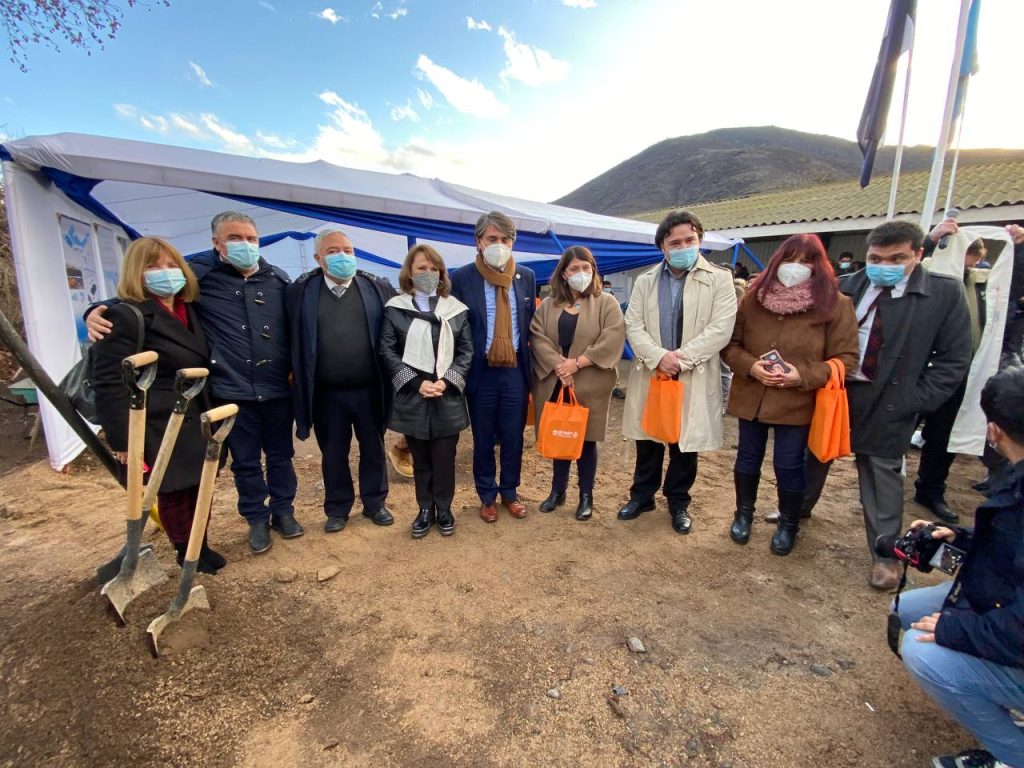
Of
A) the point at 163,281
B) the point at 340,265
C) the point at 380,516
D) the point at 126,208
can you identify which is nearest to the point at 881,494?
the point at 380,516

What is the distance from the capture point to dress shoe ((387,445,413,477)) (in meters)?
3.82

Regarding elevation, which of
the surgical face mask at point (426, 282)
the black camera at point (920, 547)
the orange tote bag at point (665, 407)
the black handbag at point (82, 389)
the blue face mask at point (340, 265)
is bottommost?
the black camera at point (920, 547)

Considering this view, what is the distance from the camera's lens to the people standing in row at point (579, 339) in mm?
2775

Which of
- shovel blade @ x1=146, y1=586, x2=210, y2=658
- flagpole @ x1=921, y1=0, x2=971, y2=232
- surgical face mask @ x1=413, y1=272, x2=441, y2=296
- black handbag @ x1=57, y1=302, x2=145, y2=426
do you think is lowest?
shovel blade @ x1=146, y1=586, x2=210, y2=658

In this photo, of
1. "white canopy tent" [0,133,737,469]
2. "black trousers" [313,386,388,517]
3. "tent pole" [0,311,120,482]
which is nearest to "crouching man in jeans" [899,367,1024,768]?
"black trousers" [313,386,388,517]

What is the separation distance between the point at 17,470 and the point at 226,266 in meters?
3.13

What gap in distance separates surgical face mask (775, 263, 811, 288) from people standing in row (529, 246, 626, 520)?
2.80 feet

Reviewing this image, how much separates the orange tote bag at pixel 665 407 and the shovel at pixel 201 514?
81.2 inches

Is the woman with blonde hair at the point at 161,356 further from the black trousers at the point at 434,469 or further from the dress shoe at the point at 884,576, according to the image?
the dress shoe at the point at 884,576

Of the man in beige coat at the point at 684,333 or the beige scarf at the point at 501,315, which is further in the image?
the beige scarf at the point at 501,315

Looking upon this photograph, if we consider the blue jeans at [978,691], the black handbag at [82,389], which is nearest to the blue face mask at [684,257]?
the blue jeans at [978,691]

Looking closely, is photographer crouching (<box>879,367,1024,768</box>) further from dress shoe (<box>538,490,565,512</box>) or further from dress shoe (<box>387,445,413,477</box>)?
dress shoe (<box>387,445,413,477</box>)

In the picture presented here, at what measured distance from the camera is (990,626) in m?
1.22

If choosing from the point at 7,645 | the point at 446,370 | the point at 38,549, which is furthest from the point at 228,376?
the point at 38,549
